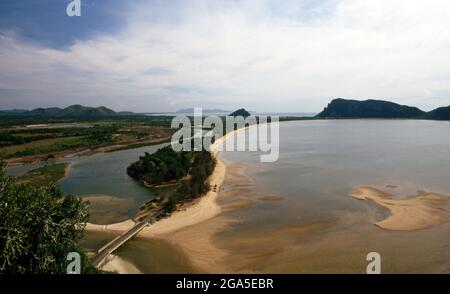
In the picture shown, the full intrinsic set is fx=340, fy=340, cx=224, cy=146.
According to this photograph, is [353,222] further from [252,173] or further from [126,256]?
[252,173]

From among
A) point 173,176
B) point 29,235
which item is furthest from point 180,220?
point 173,176

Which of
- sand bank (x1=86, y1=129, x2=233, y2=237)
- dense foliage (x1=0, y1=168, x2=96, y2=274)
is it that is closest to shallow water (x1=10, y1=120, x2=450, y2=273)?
sand bank (x1=86, y1=129, x2=233, y2=237)

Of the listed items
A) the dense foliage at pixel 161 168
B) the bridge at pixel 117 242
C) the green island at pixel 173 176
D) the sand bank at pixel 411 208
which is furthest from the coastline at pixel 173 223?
the sand bank at pixel 411 208

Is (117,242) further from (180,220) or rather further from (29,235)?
(29,235)
